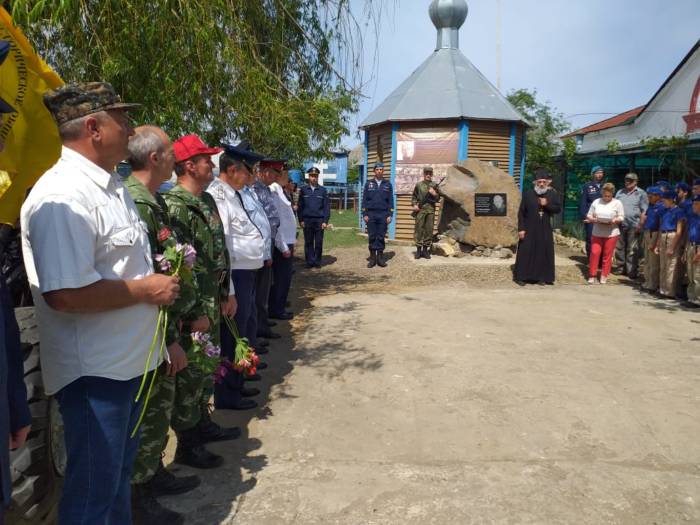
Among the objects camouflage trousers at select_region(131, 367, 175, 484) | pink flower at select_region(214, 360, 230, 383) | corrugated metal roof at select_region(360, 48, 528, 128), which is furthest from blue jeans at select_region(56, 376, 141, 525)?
corrugated metal roof at select_region(360, 48, 528, 128)

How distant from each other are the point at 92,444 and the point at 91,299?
50 cm

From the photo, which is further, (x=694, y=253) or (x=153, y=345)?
(x=694, y=253)

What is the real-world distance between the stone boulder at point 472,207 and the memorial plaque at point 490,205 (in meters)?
0.07

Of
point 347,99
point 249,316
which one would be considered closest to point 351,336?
point 249,316

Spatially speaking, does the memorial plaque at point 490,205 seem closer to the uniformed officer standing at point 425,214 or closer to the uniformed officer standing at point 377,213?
the uniformed officer standing at point 425,214

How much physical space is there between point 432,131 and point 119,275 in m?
13.2

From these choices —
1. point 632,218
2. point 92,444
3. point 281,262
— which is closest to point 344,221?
point 632,218

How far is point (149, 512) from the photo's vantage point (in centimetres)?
271

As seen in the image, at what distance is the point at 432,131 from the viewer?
47.0ft

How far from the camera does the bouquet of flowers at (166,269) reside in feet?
6.79

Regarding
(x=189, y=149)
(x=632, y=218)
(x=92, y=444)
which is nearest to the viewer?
(x=92, y=444)

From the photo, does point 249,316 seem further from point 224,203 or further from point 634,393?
point 634,393

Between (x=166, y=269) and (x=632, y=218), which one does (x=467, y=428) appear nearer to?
(x=166, y=269)

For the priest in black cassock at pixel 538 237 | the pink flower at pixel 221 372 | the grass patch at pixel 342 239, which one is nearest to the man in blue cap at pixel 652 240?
the priest in black cassock at pixel 538 237
